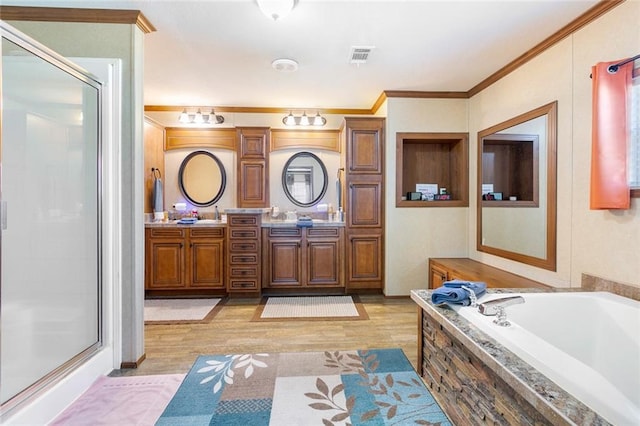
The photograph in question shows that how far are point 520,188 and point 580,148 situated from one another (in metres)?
0.71

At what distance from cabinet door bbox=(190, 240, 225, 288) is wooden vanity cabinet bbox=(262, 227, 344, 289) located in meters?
0.58

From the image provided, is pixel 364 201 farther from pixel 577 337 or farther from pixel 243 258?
pixel 577 337

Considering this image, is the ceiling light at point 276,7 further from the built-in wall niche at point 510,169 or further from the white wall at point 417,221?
the built-in wall niche at point 510,169

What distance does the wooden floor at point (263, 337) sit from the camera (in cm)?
235

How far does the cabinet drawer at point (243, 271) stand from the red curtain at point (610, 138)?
10.8 ft

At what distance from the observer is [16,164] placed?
1706 millimetres

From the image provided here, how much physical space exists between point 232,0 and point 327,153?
2644 mm

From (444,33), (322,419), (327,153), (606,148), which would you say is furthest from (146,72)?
(606,148)

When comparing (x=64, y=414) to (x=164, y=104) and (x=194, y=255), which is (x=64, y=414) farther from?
(x=164, y=104)

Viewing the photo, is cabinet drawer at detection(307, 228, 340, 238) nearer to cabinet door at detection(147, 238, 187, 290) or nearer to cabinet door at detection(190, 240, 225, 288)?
cabinet door at detection(190, 240, 225, 288)

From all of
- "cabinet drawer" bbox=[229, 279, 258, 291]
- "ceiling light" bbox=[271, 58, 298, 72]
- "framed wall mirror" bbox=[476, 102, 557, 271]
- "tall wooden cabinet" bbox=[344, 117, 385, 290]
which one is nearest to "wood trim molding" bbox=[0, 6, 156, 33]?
"ceiling light" bbox=[271, 58, 298, 72]

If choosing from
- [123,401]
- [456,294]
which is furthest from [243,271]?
[456,294]

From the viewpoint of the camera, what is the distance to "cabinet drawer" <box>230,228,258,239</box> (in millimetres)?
3742

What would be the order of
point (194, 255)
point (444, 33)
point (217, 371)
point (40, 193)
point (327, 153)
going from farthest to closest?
point (327, 153)
point (194, 255)
point (444, 33)
point (217, 371)
point (40, 193)
